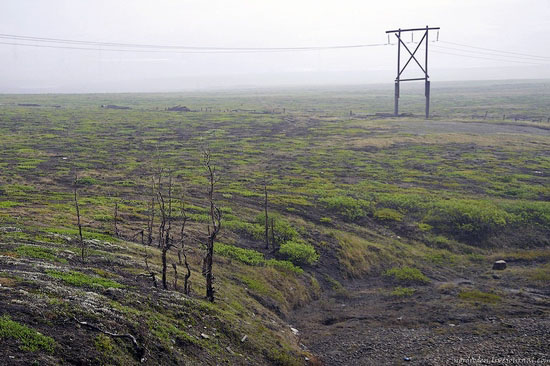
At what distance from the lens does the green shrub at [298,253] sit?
2531 cm

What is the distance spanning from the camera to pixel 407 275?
83.1 feet

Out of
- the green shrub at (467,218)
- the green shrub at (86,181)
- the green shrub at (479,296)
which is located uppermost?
the green shrub at (86,181)

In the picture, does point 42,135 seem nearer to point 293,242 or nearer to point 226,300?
point 293,242

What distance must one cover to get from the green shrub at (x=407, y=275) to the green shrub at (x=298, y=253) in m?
4.00

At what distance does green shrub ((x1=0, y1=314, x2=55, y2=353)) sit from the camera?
1073 cm

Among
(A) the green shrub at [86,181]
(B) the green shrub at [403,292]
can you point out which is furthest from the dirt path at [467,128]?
(B) the green shrub at [403,292]

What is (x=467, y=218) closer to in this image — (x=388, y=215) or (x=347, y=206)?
(x=388, y=215)

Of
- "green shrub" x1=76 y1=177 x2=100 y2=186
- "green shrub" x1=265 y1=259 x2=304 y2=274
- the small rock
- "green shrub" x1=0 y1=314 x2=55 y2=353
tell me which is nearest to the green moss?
"green shrub" x1=76 y1=177 x2=100 y2=186

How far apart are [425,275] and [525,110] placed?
100624 millimetres

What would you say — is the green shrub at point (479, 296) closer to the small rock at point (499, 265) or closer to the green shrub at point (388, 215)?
the small rock at point (499, 265)

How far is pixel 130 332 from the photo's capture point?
42.5 ft

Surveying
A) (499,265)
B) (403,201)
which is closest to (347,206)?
(403,201)

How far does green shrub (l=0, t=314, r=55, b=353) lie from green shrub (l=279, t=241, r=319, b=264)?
1528 centimetres

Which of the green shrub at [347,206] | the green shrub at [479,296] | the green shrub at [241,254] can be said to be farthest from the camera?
the green shrub at [347,206]
